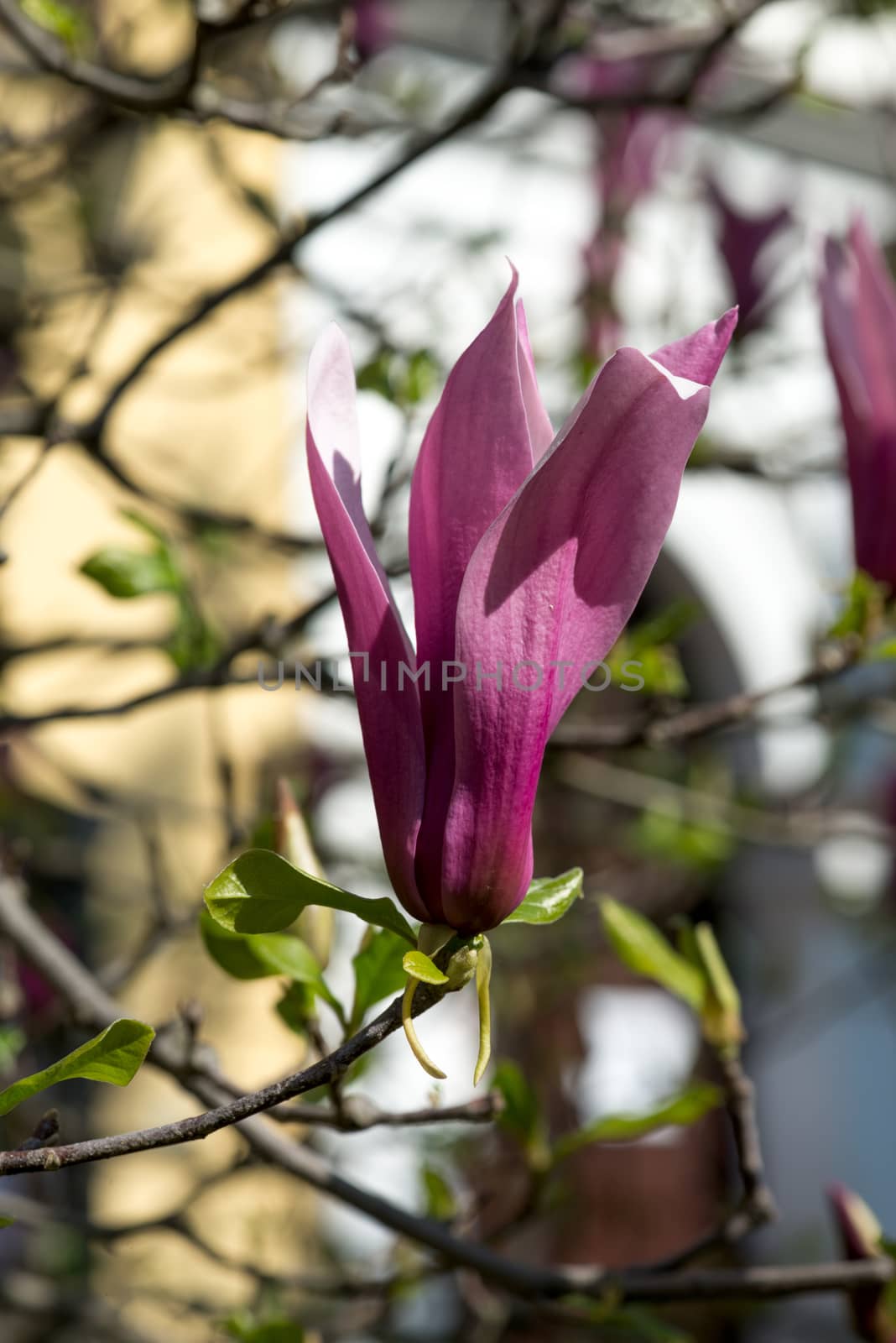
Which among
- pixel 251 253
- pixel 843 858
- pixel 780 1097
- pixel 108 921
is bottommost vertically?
pixel 780 1097

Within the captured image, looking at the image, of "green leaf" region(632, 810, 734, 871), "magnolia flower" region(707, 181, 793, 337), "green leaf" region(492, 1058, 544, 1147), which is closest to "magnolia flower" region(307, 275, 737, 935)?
"green leaf" region(492, 1058, 544, 1147)

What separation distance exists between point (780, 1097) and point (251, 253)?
2.67m

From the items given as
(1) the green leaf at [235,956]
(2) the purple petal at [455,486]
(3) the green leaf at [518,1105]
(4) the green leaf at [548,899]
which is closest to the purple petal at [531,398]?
(2) the purple petal at [455,486]

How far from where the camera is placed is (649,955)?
29.6 inches

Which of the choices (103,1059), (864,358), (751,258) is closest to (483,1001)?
(103,1059)

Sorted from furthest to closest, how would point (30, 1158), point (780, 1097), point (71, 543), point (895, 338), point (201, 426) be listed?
1. point (780, 1097)
2. point (201, 426)
3. point (71, 543)
4. point (895, 338)
5. point (30, 1158)

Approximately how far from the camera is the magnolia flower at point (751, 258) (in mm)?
1711

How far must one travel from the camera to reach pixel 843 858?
3.56 metres

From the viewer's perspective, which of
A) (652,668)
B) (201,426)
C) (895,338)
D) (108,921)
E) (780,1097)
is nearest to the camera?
(895,338)

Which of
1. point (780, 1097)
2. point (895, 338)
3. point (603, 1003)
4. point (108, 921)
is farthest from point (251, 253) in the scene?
→ point (895, 338)

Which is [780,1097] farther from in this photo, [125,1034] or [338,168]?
[125,1034]

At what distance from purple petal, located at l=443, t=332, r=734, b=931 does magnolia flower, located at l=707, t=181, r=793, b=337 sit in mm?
1333

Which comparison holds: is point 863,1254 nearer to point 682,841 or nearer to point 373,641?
point 373,641

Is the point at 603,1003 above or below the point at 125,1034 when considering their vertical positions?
below
